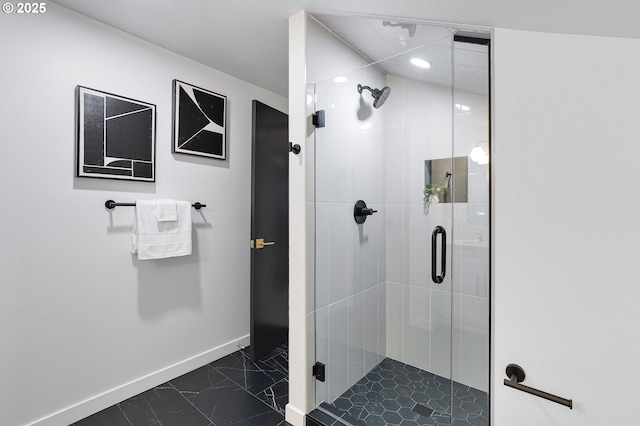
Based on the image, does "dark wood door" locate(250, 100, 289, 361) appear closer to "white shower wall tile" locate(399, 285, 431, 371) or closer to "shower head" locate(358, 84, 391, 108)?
"shower head" locate(358, 84, 391, 108)

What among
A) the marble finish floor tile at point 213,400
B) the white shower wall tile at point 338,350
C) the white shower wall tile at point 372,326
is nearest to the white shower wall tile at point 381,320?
the white shower wall tile at point 372,326

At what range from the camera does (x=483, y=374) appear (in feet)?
4.44

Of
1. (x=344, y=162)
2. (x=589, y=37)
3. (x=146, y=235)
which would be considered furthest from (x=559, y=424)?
(x=146, y=235)

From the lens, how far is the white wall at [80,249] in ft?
4.98

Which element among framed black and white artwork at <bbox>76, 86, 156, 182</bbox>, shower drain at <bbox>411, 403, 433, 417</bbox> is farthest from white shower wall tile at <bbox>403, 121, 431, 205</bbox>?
framed black and white artwork at <bbox>76, 86, 156, 182</bbox>

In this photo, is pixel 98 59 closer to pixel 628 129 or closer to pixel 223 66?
pixel 223 66

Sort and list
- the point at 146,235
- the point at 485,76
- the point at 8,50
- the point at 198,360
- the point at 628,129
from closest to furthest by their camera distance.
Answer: the point at 628,129, the point at 485,76, the point at 8,50, the point at 146,235, the point at 198,360

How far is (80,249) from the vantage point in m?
1.73

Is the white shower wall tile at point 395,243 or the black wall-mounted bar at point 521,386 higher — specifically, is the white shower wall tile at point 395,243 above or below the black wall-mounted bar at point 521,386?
above

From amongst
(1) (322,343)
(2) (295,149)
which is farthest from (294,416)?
(2) (295,149)

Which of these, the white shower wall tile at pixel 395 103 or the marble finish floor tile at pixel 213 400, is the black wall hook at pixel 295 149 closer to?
the white shower wall tile at pixel 395 103

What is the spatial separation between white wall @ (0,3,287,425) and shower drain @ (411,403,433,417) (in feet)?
5.31

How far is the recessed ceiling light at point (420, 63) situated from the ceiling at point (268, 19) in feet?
1.28

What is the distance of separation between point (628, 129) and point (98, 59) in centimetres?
251
